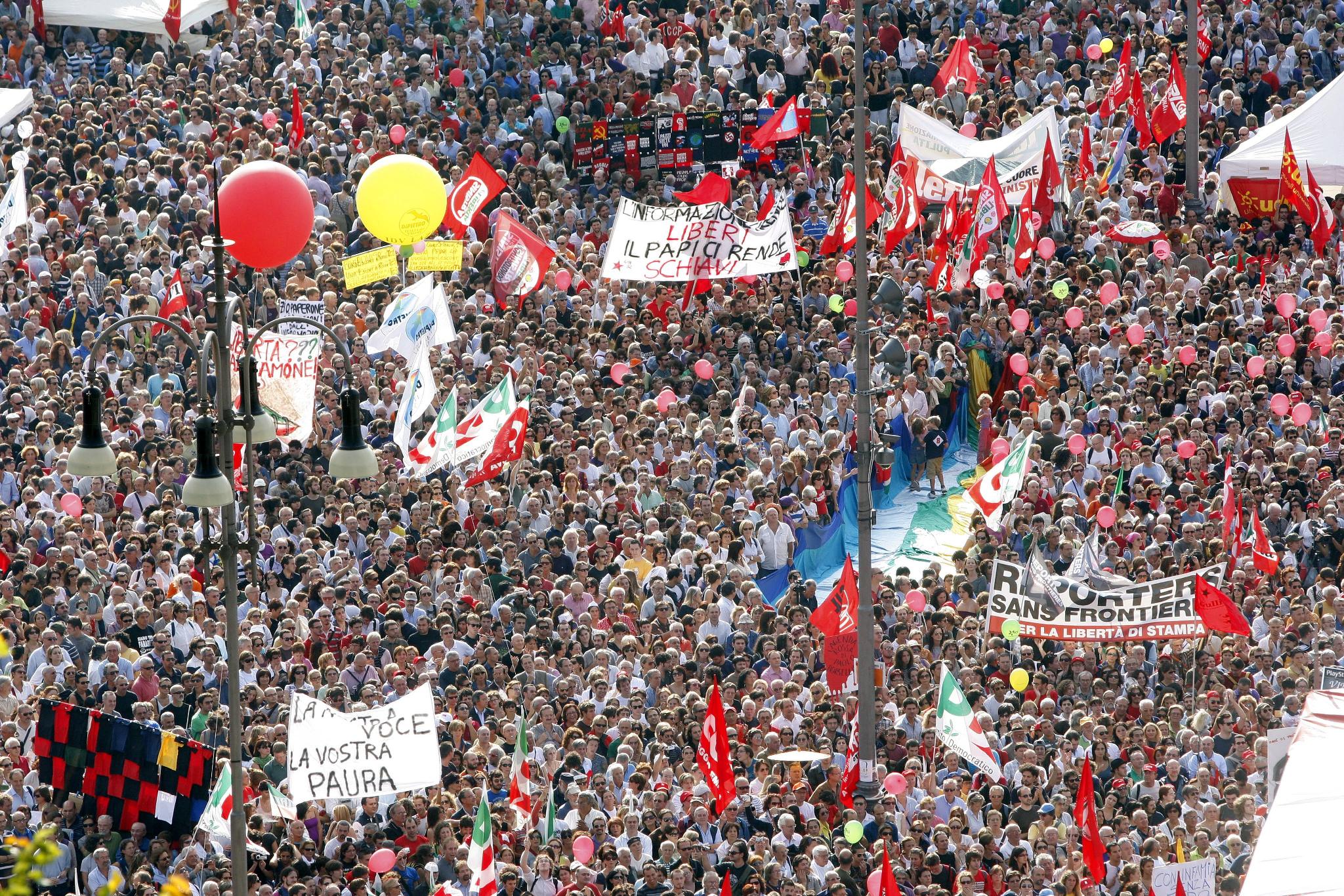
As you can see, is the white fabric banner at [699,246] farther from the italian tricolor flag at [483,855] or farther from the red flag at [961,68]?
the italian tricolor flag at [483,855]

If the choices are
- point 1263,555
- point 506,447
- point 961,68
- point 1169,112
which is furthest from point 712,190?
point 1263,555

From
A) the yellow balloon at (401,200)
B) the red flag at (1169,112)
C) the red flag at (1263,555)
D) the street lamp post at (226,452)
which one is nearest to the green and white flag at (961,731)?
the red flag at (1263,555)

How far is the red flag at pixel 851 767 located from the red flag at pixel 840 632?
2.53 feet

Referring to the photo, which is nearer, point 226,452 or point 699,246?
point 226,452

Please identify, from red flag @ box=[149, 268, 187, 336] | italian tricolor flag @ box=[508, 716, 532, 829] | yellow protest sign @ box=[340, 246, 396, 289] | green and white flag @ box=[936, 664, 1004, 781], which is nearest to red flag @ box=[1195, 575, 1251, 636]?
green and white flag @ box=[936, 664, 1004, 781]

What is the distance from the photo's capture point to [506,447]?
20.3 m

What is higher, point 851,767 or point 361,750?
point 361,750

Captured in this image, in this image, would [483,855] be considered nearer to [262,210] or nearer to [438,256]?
[262,210]

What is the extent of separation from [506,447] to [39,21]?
1148 centimetres

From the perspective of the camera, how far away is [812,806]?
655 inches

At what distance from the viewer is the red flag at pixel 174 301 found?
2203 centimetres

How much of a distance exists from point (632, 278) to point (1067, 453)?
16.5ft

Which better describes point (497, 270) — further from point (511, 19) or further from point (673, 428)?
point (511, 19)

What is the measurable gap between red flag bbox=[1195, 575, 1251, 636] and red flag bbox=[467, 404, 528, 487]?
19.7 feet
